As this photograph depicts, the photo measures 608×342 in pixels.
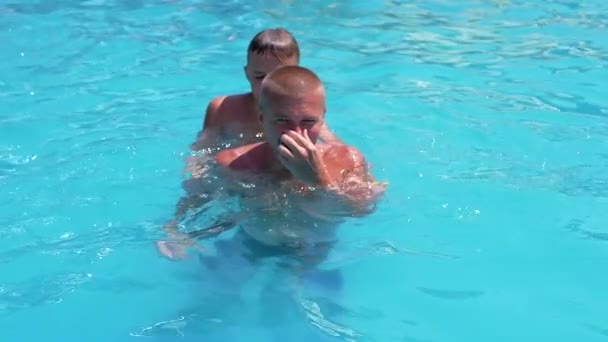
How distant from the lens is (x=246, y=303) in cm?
371

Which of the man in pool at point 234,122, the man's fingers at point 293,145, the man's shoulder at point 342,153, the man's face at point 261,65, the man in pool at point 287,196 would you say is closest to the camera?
the man's fingers at point 293,145

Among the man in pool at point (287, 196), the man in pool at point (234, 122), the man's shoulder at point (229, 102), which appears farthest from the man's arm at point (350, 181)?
the man's shoulder at point (229, 102)

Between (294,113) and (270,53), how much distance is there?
3.10 ft

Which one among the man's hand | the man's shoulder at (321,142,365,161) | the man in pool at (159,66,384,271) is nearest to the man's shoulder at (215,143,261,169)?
the man in pool at (159,66,384,271)

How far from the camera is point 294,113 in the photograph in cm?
340

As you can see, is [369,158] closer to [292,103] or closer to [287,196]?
[287,196]

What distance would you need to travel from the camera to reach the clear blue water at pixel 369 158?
12.0ft

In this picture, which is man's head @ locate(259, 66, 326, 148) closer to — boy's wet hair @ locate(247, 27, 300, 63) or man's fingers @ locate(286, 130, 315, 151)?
man's fingers @ locate(286, 130, 315, 151)

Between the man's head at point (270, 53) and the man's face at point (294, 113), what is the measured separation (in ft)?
2.76

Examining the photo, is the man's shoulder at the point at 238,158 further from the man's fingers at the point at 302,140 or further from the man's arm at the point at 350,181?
the man's fingers at the point at 302,140

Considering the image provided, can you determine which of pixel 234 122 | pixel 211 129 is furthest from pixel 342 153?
pixel 211 129

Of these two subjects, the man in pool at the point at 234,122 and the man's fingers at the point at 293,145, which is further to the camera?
the man in pool at the point at 234,122

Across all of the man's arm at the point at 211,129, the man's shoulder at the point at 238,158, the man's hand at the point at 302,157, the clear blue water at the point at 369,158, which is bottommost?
the clear blue water at the point at 369,158

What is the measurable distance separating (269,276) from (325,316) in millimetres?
365
